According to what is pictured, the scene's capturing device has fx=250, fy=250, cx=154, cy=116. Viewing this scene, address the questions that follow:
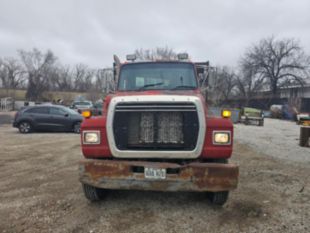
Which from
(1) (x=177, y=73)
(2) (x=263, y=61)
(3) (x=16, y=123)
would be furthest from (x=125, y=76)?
(2) (x=263, y=61)

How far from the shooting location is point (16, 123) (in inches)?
532

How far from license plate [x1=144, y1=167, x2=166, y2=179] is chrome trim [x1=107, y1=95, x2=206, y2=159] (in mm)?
213

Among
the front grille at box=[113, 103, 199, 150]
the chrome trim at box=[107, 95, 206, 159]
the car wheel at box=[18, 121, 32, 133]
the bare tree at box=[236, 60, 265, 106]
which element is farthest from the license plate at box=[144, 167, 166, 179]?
the bare tree at box=[236, 60, 265, 106]

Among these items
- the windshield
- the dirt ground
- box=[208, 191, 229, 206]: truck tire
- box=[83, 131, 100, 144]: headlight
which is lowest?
the dirt ground

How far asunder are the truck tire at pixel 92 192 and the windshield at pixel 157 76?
1.91 meters

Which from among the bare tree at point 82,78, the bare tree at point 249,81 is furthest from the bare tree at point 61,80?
the bare tree at point 249,81

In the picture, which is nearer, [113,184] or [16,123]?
[113,184]

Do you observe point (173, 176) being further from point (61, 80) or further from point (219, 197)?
point (61, 80)

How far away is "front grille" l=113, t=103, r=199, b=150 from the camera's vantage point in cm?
359

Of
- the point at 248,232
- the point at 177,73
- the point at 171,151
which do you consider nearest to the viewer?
the point at 248,232

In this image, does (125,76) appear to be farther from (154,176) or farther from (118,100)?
(154,176)

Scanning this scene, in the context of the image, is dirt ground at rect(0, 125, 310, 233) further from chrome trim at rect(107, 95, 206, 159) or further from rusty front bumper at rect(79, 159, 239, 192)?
Result: chrome trim at rect(107, 95, 206, 159)

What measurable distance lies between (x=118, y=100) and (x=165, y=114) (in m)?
0.72

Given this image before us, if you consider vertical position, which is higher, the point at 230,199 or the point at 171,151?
the point at 171,151
